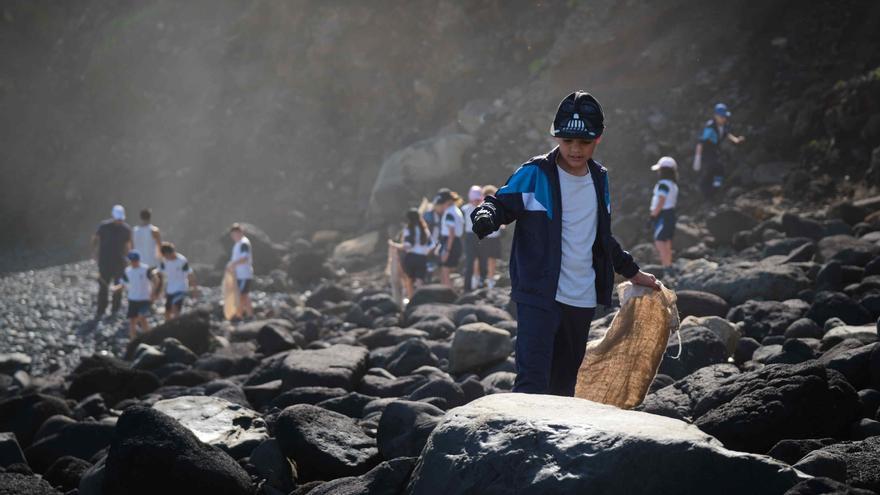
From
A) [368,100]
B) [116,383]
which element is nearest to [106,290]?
[116,383]

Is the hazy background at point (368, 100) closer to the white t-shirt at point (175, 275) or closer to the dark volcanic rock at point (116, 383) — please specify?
the white t-shirt at point (175, 275)

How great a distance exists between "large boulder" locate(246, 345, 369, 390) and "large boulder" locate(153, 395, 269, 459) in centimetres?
121

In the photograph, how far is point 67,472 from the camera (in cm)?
663

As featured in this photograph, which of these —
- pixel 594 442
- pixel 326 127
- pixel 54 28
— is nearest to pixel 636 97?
pixel 326 127

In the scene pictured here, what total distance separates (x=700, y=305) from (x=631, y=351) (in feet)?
13.4

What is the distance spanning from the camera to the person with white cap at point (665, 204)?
42.5 feet

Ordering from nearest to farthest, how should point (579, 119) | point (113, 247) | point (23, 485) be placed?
point (579, 119)
point (23, 485)
point (113, 247)

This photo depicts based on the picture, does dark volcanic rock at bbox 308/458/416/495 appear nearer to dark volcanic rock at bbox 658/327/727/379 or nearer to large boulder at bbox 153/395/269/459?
large boulder at bbox 153/395/269/459

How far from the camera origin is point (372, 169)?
26.2m

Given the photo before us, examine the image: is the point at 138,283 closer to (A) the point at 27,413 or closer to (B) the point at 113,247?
(B) the point at 113,247

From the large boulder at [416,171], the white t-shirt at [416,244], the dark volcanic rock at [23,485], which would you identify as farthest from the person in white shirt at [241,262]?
the dark volcanic rock at [23,485]

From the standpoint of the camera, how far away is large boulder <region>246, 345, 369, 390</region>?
8062 mm

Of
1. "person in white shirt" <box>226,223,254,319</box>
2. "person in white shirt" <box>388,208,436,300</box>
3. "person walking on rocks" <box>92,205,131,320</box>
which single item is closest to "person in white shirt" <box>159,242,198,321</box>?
"person in white shirt" <box>226,223,254,319</box>

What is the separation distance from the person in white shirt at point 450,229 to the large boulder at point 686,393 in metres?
8.78
